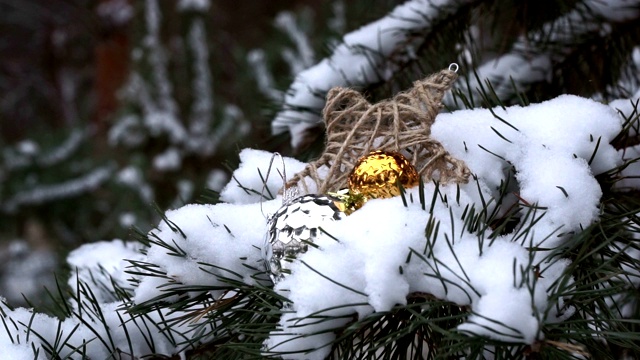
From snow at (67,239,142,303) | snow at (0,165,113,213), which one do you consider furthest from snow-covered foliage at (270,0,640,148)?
snow at (0,165,113,213)

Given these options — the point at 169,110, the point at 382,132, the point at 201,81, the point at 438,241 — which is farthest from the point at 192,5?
the point at 438,241

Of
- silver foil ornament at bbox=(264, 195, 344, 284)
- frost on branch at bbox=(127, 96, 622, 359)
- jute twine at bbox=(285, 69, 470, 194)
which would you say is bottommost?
frost on branch at bbox=(127, 96, 622, 359)

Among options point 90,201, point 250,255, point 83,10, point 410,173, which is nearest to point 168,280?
point 250,255

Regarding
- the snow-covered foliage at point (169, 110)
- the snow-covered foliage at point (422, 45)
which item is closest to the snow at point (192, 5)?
the snow-covered foliage at point (169, 110)

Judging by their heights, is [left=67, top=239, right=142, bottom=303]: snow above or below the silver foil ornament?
above

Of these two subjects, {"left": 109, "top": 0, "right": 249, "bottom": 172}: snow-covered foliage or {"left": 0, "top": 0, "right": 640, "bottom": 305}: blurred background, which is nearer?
{"left": 0, "top": 0, "right": 640, "bottom": 305}: blurred background

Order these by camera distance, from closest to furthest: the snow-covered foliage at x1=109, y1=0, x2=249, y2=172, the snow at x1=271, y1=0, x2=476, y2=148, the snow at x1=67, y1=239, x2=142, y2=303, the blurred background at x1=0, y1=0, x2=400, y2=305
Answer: the snow at x1=67, y1=239, x2=142, y2=303, the snow at x1=271, y1=0, x2=476, y2=148, the blurred background at x1=0, y1=0, x2=400, y2=305, the snow-covered foliage at x1=109, y1=0, x2=249, y2=172

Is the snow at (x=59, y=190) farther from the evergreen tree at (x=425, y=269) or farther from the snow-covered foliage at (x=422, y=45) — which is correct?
the evergreen tree at (x=425, y=269)

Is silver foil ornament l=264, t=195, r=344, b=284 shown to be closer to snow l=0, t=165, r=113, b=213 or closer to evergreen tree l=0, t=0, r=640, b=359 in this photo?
evergreen tree l=0, t=0, r=640, b=359
